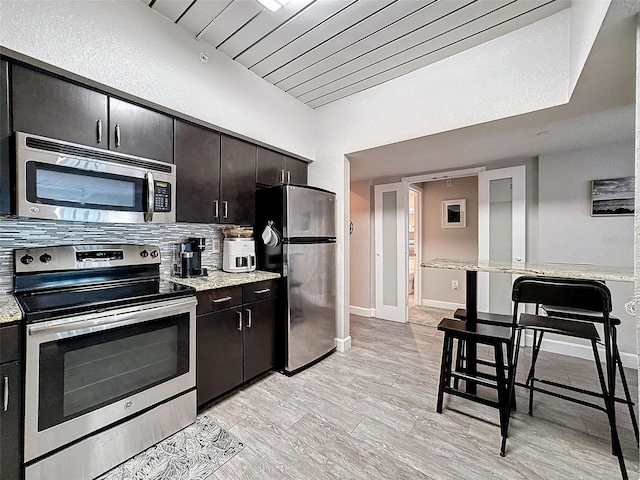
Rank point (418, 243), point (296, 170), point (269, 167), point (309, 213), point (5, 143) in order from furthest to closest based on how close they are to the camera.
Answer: point (418, 243)
point (296, 170)
point (269, 167)
point (309, 213)
point (5, 143)

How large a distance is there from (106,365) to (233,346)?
2.72 feet

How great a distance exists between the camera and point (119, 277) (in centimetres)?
187

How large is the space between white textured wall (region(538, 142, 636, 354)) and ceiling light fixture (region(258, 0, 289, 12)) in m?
3.11

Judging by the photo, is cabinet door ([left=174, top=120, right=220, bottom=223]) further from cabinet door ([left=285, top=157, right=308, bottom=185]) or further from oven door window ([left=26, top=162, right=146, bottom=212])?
cabinet door ([left=285, top=157, right=308, bottom=185])

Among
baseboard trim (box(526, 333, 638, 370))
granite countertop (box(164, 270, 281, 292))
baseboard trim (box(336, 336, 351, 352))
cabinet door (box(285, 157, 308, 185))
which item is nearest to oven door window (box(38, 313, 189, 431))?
granite countertop (box(164, 270, 281, 292))

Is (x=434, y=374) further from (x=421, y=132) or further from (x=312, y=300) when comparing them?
(x=421, y=132)

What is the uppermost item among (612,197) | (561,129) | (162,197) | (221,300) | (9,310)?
(561,129)

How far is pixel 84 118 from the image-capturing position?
1612mm

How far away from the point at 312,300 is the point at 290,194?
1.05 m

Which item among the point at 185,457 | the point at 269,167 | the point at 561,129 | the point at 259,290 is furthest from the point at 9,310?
the point at 561,129

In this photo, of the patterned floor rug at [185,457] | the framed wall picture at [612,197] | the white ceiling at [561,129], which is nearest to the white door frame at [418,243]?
the white ceiling at [561,129]

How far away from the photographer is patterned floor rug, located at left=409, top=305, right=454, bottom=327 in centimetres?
407

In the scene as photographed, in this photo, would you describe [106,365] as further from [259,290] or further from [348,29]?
[348,29]

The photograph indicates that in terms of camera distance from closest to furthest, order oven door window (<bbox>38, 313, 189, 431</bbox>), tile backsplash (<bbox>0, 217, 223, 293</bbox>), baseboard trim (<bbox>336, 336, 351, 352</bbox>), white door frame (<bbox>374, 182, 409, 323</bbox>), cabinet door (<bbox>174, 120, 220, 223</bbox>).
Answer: oven door window (<bbox>38, 313, 189, 431</bbox>)
tile backsplash (<bbox>0, 217, 223, 293</bbox>)
cabinet door (<bbox>174, 120, 220, 223</bbox>)
baseboard trim (<bbox>336, 336, 351, 352</bbox>)
white door frame (<bbox>374, 182, 409, 323</bbox>)
